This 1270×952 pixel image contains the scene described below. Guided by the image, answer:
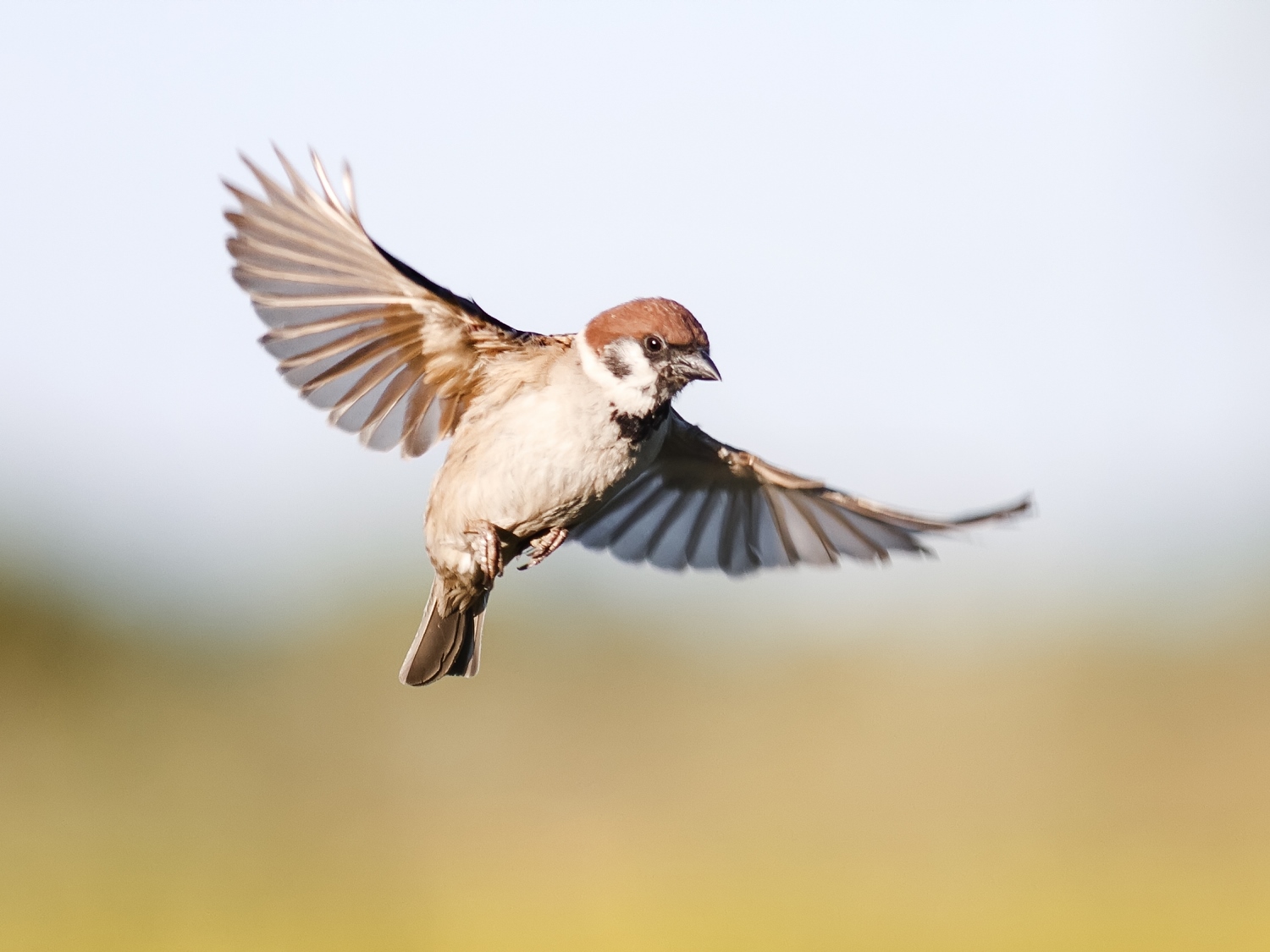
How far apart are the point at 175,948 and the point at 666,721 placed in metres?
5.15

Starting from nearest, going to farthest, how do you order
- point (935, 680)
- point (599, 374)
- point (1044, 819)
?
point (599, 374) → point (1044, 819) → point (935, 680)

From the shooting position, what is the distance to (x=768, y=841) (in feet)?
38.5

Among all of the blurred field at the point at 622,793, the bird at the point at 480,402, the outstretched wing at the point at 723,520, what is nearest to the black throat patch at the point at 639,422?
the bird at the point at 480,402

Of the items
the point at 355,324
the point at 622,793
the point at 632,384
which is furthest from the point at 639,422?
the point at 622,793

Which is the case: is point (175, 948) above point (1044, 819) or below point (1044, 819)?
below

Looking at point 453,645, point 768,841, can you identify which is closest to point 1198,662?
point 768,841

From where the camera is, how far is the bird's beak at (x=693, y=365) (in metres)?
2.91

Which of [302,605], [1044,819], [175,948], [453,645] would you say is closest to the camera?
[453,645]

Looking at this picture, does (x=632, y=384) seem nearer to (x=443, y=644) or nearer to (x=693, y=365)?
(x=693, y=365)

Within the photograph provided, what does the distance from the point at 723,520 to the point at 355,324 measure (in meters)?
1.18

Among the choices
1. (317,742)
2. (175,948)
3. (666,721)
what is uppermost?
(666,721)

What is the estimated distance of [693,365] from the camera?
292 centimetres

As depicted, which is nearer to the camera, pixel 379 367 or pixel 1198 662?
pixel 379 367

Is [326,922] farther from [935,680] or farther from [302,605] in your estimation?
[935,680]
